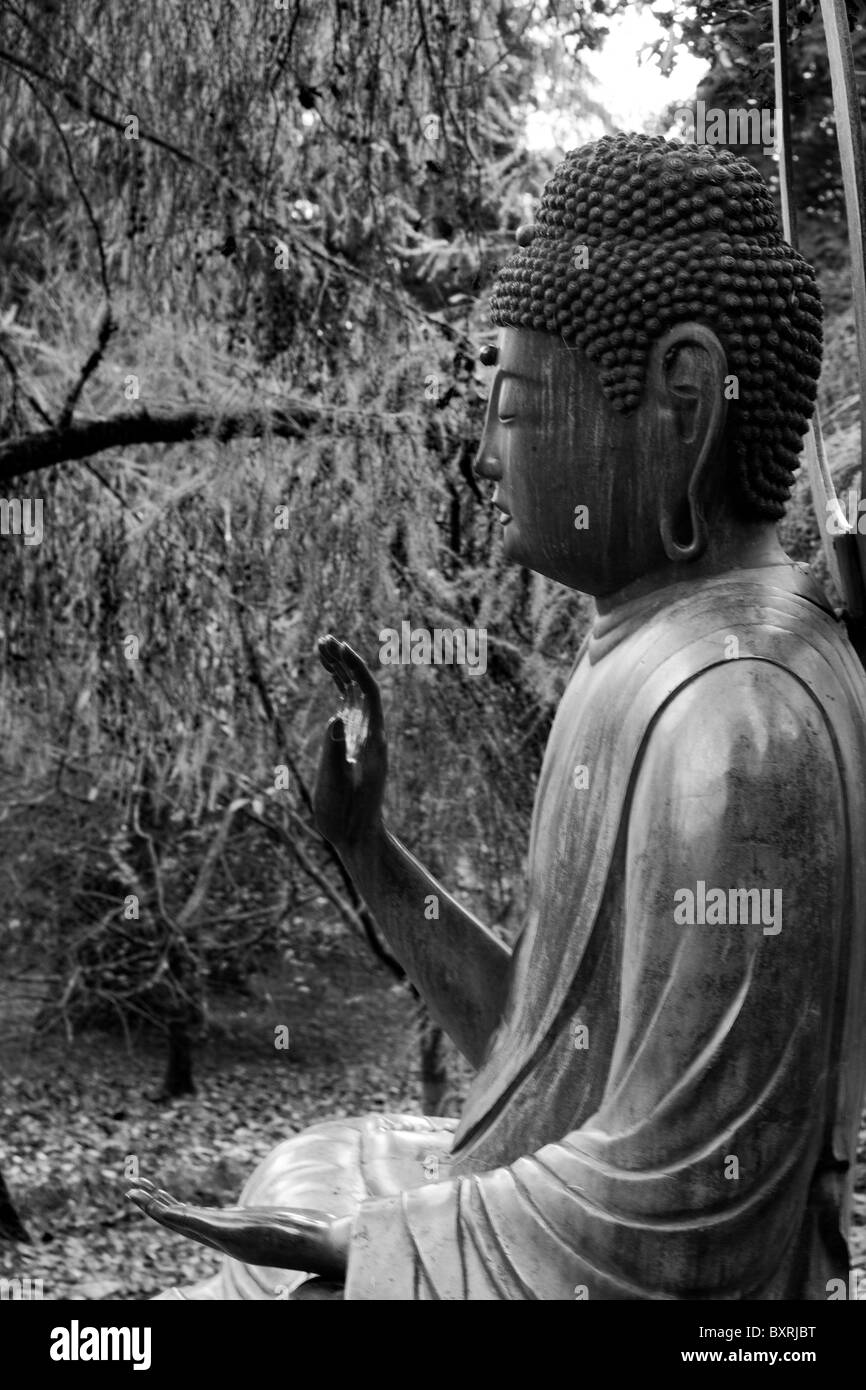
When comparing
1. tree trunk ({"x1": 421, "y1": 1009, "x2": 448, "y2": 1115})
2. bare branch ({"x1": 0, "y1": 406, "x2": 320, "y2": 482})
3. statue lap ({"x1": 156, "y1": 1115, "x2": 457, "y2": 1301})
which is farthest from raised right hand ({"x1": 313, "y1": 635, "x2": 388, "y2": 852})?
tree trunk ({"x1": 421, "y1": 1009, "x2": 448, "y2": 1115})

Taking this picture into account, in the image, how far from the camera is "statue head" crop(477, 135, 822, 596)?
6.65 ft

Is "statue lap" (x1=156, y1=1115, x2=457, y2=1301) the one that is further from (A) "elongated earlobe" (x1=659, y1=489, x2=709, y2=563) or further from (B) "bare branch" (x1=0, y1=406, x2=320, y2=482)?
(B) "bare branch" (x1=0, y1=406, x2=320, y2=482)

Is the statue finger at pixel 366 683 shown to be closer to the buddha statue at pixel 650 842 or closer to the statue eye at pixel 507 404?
the buddha statue at pixel 650 842

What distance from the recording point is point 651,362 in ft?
6.71

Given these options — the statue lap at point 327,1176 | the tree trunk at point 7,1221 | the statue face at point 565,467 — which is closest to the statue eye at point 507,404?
the statue face at point 565,467

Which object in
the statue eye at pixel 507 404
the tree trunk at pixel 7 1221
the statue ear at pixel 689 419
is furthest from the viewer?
the tree trunk at pixel 7 1221

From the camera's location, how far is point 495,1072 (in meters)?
2.17

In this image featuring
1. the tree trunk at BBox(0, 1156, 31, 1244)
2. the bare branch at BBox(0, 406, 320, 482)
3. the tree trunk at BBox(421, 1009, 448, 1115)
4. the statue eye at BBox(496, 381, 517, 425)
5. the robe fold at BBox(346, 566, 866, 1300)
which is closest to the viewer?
the robe fold at BBox(346, 566, 866, 1300)

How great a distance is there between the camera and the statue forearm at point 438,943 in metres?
2.35

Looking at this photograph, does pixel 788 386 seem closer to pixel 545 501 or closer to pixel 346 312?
pixel 545 501

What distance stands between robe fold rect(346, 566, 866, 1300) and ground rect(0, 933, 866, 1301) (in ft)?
14.0

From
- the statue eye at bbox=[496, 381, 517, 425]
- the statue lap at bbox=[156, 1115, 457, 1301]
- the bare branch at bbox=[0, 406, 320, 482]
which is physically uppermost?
the bare branch at bbox=[0, 406, 320, 482]
